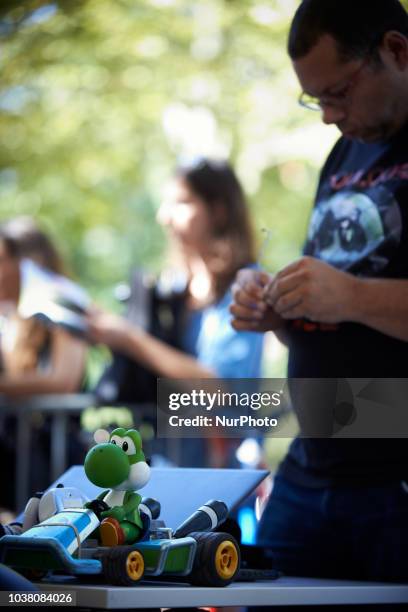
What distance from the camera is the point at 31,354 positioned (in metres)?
4.07

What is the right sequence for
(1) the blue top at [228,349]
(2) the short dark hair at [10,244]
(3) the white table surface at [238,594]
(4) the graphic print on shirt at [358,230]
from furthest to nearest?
(2) the short dark hair at [10,244]
(1) the blue top at [228,349]
(4) the graphic print on shirt at [358,230]
(3) the white table surface at [238,594]

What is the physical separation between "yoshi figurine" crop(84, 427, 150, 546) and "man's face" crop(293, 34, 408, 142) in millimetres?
605

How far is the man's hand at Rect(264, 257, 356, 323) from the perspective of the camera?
1363mm

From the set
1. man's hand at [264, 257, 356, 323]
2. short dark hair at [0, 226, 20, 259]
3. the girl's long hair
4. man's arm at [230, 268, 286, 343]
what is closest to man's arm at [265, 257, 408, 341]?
man's hand at [264, 257, 356, 323]

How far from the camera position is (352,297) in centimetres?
137

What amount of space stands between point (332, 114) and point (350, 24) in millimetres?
129

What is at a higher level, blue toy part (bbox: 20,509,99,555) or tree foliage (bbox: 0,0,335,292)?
blue toy part (bbox: 20,509,99,555)

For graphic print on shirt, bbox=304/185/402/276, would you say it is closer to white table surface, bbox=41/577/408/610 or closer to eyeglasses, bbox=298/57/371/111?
eyeglasses, bbox=298/57/371/111

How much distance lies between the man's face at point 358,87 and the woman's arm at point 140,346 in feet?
5.08

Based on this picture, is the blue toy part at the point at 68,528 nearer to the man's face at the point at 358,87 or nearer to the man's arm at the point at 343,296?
the man's arm at the point at 343,296

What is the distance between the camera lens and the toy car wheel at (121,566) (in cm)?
103

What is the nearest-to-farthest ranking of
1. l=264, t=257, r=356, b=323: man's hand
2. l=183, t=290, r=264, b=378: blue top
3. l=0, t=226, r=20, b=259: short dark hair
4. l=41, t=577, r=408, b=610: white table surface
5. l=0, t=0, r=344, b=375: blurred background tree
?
l=41, t=577, r=408, b=610: white table surface < l=264, t=257, r=356, b=323: man's hand < l=183, t=290, r=264, b=378: blue top < l=0, t=226, r=20, b=259: short dark hair < l=0, t=0, r=344, b=375: blurred background tree

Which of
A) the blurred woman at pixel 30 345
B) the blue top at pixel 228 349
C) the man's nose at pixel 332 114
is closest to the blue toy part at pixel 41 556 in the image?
the man's nose at pixel 332 114

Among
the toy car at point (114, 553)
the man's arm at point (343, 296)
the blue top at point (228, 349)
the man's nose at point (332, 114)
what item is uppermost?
the man's nose at point (332, 114)
